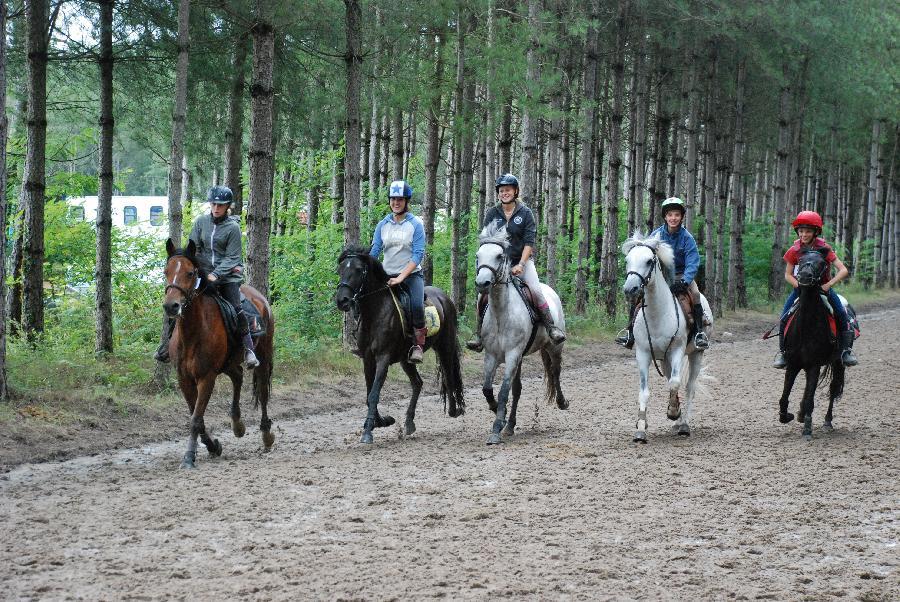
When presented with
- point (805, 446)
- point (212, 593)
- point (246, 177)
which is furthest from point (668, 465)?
point (246, 177)

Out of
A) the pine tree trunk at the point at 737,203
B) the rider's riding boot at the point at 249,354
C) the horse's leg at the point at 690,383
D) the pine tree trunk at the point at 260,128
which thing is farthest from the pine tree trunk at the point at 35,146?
the pine tree trunk at the point at 737,203

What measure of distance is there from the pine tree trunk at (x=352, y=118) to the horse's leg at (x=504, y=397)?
495cm

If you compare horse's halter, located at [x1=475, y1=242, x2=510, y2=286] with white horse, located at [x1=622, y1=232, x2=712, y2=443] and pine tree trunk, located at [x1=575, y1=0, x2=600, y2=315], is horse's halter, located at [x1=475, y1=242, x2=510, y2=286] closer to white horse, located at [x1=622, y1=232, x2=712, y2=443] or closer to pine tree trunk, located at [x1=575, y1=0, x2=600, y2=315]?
white horse, located at [x1=622, y1=232, x2=712, y2=443]

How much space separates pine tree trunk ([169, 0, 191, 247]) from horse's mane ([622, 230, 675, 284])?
5627 millimetres

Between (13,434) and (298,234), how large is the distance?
10.5m

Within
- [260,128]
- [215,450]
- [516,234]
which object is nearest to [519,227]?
[516,234]

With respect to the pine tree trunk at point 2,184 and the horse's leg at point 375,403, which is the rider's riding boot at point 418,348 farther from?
the pine tree trunk at point 2,184

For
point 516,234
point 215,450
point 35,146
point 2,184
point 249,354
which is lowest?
point 215,450

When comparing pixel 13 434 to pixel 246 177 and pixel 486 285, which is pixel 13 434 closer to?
pixel 486 285

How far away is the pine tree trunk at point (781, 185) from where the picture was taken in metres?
30.3

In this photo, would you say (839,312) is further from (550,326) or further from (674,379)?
(550,326)

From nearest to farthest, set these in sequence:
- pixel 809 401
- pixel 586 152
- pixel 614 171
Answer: pixel 809 401 → pixel 586 152 → pixel 614 171

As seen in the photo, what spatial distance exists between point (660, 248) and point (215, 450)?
5079 millimetres

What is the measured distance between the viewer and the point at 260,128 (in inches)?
527
